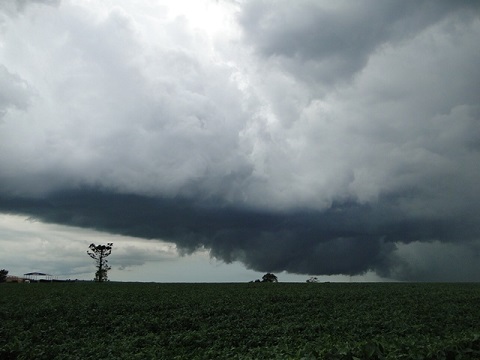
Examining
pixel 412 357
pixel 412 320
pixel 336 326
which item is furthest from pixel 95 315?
pixel 412 357

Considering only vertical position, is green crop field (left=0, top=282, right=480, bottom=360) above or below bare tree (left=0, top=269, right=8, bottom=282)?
below

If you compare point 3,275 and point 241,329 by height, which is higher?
point 3,275

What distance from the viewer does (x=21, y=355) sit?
2230 centimetres

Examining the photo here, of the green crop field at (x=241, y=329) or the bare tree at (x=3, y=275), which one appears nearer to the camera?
the green crop field at (x=241, y=329)

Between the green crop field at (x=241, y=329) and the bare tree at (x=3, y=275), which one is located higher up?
the bare tree at (x=3, y=275)

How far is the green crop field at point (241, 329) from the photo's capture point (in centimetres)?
1778

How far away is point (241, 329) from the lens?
2850 cm

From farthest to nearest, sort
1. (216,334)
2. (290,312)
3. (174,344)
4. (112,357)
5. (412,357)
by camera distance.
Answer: (290,312) < (216,334) < (174,344) < (112,357) < (412,357)

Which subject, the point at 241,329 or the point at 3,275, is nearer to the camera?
the point at 241,329

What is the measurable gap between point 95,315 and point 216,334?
13500 mm

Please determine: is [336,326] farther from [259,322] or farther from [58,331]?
[58,331]

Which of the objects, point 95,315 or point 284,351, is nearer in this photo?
point 284,351

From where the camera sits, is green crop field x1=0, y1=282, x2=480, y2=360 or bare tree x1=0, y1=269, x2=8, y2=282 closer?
green crop field x1=0, y1=282, x2=480, y2=360

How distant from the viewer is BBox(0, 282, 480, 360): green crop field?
17781 millimetres
